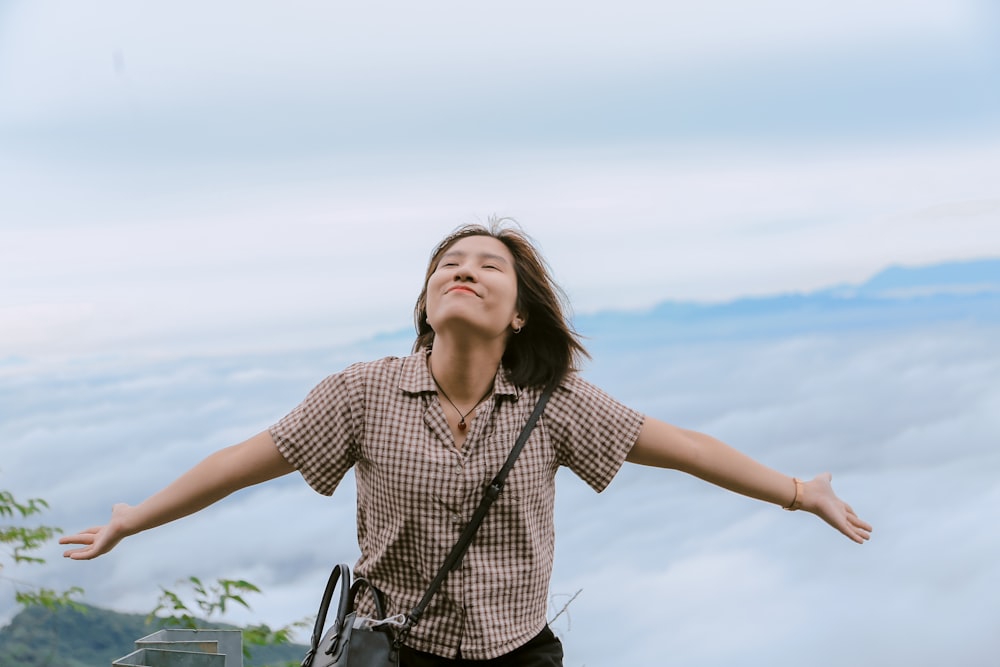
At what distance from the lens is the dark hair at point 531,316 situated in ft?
8.64

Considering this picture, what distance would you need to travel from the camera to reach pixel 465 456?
2428mm

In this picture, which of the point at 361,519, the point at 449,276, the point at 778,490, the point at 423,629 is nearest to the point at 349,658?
the point at 423,629

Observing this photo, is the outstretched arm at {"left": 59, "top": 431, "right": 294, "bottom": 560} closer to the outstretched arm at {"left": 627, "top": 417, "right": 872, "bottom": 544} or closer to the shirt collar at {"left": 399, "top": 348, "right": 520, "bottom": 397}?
the shirt collar at {"left": 399, "top": 348, "right": 520, "bottom": 397}

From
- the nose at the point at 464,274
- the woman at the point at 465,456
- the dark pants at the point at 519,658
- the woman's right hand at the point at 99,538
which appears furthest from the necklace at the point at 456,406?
the woman's right hand at the point at 99,538

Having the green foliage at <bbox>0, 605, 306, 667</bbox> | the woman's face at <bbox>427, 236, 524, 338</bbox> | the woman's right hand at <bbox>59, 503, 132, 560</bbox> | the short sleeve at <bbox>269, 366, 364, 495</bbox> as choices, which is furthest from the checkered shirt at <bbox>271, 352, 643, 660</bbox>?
the green foliage at <bbox>0, 605, 306, 667</bbox>

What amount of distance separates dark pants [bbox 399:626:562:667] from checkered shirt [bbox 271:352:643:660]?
0.02 meters

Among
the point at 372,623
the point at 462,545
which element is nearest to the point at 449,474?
the point at 462,545

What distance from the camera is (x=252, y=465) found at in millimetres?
2551

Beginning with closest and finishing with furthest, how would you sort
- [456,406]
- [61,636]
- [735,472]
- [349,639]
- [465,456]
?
[349,639] → [465,456] → [456,406] → [735,472] → [61,636]

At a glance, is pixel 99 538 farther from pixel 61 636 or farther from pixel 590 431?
pixel 61 636

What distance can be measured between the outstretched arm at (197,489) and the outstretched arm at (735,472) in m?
0.89

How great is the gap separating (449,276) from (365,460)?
49 centimetres

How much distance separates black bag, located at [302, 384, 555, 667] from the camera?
2328mm

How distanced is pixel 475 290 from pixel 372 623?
2.66 feet
